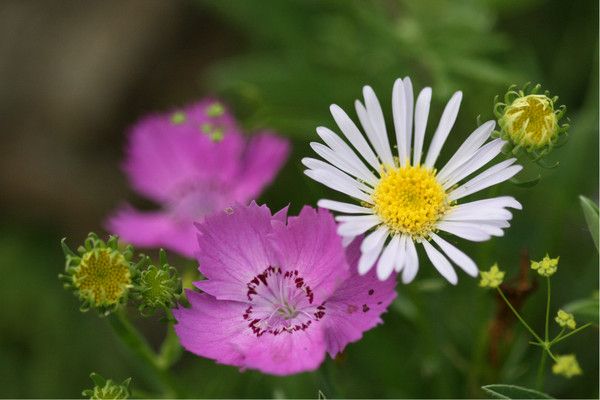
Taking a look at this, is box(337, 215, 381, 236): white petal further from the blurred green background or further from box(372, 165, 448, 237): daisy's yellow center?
the blurred green background

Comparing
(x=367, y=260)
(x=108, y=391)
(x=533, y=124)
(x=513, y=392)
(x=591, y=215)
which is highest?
(x=533, y=124)

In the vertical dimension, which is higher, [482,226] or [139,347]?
[482,226]

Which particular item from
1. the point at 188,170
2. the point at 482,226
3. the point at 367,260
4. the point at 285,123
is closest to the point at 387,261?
the point at 367,260

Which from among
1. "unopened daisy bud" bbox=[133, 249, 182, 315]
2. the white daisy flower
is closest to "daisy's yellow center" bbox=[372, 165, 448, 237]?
the white daisy flower

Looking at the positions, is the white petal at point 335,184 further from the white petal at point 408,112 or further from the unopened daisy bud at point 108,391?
the unopened daisy bud at point 108,391

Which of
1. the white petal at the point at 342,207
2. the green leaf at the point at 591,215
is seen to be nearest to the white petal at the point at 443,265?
the white petal at the point at 342,207

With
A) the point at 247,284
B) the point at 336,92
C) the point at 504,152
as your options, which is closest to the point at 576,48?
the point at 336,92

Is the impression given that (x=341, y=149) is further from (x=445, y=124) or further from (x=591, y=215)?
(x=591, y=215)
